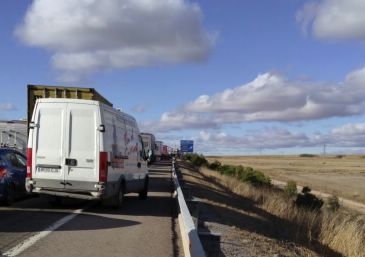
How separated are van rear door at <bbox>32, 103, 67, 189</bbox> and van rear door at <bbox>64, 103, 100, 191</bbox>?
16 cm

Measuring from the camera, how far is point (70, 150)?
14344 millimetres

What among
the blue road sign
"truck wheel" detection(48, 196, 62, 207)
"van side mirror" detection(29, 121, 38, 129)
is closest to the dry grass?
"truck wheel" detection(48, 196, 62, 207)

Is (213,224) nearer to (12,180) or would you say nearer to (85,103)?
(85,103)

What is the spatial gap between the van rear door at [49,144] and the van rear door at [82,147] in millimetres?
157

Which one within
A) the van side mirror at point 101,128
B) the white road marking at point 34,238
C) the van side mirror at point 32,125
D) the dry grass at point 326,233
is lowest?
the dry grass at point 326,233

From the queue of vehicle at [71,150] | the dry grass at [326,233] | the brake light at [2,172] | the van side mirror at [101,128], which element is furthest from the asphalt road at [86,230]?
the dry grass at [326,233]

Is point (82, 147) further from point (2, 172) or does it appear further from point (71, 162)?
point (2, 172)

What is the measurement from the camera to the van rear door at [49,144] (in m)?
14.3

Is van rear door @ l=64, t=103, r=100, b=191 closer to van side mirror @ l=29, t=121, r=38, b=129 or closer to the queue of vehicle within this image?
the queue of vehicle

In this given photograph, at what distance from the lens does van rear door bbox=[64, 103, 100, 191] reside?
14195mm

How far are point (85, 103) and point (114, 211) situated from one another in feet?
9.55

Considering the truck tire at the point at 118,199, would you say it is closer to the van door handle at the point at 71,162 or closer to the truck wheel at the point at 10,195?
the van door handle at the point at 71,162

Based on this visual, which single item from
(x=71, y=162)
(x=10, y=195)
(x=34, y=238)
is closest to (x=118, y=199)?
(x=71, y=162)

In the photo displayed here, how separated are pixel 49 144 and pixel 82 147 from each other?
0.85m
